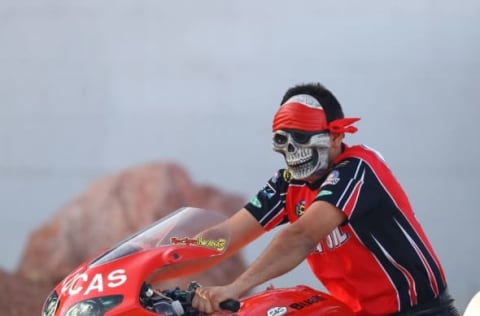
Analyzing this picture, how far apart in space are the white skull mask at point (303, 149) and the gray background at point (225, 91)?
485cm

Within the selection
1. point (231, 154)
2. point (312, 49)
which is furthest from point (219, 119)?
point (312, 49)

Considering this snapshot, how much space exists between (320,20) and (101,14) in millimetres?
1772

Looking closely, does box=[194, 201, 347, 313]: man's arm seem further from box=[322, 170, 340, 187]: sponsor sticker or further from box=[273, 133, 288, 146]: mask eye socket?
box=[273, 133, 288, 146]: mask eye socket

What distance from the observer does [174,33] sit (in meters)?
9.70

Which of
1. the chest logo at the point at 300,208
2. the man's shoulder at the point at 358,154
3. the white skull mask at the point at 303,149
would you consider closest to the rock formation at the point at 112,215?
the chest logo at the point at 300,208

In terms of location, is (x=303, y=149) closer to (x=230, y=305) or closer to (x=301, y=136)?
(x=301, y=136)

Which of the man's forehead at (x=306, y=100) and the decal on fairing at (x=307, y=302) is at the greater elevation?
the man's forehead at (x=306, y=100)

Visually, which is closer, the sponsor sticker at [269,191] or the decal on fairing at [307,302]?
the decal on fairing at [307,302]

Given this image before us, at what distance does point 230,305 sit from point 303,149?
74cm

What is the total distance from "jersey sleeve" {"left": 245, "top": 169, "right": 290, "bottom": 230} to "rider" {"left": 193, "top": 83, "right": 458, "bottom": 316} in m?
0.26

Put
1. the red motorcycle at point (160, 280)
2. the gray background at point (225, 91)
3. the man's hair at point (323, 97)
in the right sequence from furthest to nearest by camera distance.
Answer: the gray background at point (225, 91) < the man's hair at point (323, 97) < the red motorcycle at point (160, 280)

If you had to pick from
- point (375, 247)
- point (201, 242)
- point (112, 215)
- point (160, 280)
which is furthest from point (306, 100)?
point (112, 215)

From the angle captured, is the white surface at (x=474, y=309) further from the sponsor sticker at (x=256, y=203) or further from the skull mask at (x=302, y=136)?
the sponsor sticker at (x=256, y=203)

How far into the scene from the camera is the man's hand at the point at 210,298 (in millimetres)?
4277
